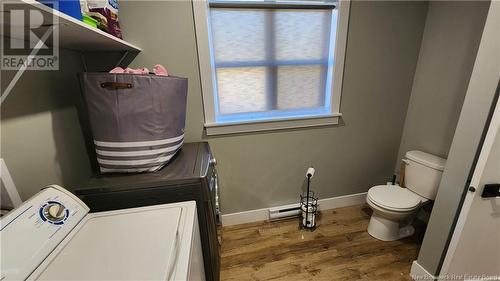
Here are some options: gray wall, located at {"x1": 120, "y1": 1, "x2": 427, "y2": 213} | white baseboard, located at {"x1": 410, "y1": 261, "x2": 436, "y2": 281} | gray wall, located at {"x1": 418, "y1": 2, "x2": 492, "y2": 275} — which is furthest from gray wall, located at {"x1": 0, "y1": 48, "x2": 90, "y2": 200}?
white baseboard, located at {"x1": 410, "y1": 261, "x2": 436, "y2": 281}

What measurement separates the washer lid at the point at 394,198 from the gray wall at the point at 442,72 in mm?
470

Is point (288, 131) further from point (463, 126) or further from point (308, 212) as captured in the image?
point (463, 126)

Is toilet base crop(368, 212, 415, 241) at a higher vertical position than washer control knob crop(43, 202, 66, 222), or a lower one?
lower

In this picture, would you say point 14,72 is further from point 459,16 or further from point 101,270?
point 459,16

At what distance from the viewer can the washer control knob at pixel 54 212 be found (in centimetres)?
81

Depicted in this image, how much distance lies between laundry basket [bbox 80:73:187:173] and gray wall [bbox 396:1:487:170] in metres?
2.07

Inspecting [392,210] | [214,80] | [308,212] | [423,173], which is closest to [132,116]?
[214,80]

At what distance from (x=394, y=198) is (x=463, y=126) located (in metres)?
0.82

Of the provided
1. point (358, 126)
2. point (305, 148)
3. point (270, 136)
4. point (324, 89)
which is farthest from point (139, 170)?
point (358, 126)

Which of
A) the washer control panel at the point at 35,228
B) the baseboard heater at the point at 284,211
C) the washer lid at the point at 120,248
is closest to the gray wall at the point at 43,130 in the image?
the washer control panel at the point at 35,228

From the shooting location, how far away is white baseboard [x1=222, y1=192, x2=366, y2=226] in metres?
2.10

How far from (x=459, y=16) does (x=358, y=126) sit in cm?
108

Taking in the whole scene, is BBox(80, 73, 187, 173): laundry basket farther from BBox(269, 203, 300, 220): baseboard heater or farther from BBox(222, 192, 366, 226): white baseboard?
BBox(269, 203, 300, 220): baseboard heater

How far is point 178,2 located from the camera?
1.52 meters
